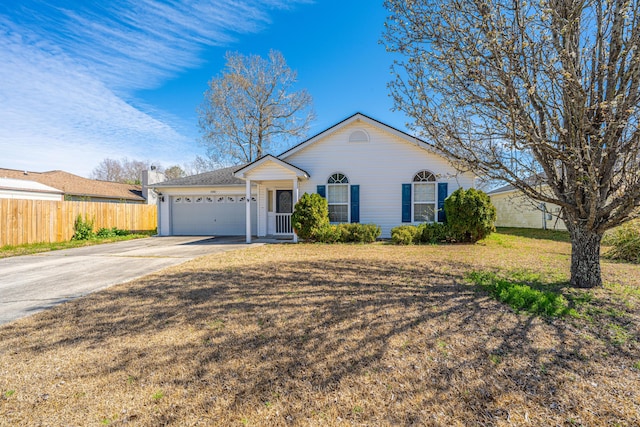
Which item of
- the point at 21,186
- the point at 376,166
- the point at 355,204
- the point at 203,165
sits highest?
the point at 203,165

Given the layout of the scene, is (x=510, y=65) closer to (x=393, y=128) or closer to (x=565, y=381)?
(x=565, y=381)

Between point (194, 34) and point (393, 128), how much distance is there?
333 inches

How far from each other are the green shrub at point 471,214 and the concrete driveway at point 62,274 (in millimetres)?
9147

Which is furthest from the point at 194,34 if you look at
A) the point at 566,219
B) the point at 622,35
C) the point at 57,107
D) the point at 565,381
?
the point at 565,381

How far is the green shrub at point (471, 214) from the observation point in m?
10.4

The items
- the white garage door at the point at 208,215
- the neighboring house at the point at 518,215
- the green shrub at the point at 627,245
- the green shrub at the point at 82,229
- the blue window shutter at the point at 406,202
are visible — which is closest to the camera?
the green shrub at the point at 627,245

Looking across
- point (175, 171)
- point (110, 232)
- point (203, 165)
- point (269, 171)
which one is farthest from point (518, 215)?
point (175, 171)

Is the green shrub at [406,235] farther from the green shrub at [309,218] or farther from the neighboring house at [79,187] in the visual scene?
the neighboring house at [79,187]

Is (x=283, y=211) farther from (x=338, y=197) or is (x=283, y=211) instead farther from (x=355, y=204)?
(x=355, y=204)

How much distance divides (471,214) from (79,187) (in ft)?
89.1

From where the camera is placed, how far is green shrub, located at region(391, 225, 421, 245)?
10.9 metres

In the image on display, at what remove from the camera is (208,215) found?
1590 centimetres

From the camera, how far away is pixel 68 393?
2412 mm

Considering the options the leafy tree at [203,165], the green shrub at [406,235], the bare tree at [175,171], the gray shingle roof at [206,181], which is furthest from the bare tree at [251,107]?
the bare tree at [175,171]
